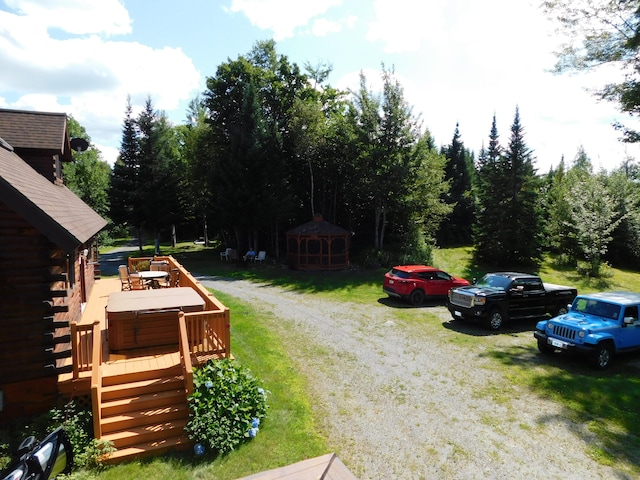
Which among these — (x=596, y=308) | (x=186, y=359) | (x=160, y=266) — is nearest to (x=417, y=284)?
(x=596, y=308)

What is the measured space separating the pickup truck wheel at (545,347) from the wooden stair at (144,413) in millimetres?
9513

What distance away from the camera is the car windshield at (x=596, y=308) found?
10516 millimetres

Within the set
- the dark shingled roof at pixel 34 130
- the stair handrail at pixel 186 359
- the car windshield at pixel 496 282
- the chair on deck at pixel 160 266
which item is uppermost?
the dark shingled roof at pixel 34 130

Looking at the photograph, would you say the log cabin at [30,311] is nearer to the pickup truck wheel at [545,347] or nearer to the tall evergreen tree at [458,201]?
the pickup truck wheel at [545,347]

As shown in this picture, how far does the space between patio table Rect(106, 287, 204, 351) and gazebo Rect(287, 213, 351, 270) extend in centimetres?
1631

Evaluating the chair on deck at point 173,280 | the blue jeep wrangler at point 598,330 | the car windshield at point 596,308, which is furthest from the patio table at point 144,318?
the car windshield at point 596,308

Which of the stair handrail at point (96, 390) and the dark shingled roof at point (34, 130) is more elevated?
the dark shingled roof at point (34, 130)

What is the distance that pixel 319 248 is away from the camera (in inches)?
1009

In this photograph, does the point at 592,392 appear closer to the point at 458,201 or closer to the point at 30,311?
the point at 30,311

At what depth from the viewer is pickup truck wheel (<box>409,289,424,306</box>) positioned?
54.4 feet

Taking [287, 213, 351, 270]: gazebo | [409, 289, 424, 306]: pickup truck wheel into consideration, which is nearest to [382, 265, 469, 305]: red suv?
[409, 289, 424, 306]: pickup truck wheel

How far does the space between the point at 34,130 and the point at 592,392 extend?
632 inches

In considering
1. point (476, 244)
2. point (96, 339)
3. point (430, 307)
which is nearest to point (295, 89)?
point (476, 244)

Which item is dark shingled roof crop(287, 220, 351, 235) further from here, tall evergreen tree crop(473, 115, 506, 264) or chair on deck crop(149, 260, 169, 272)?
chair on deck crop(149, 260, 169, 272)
